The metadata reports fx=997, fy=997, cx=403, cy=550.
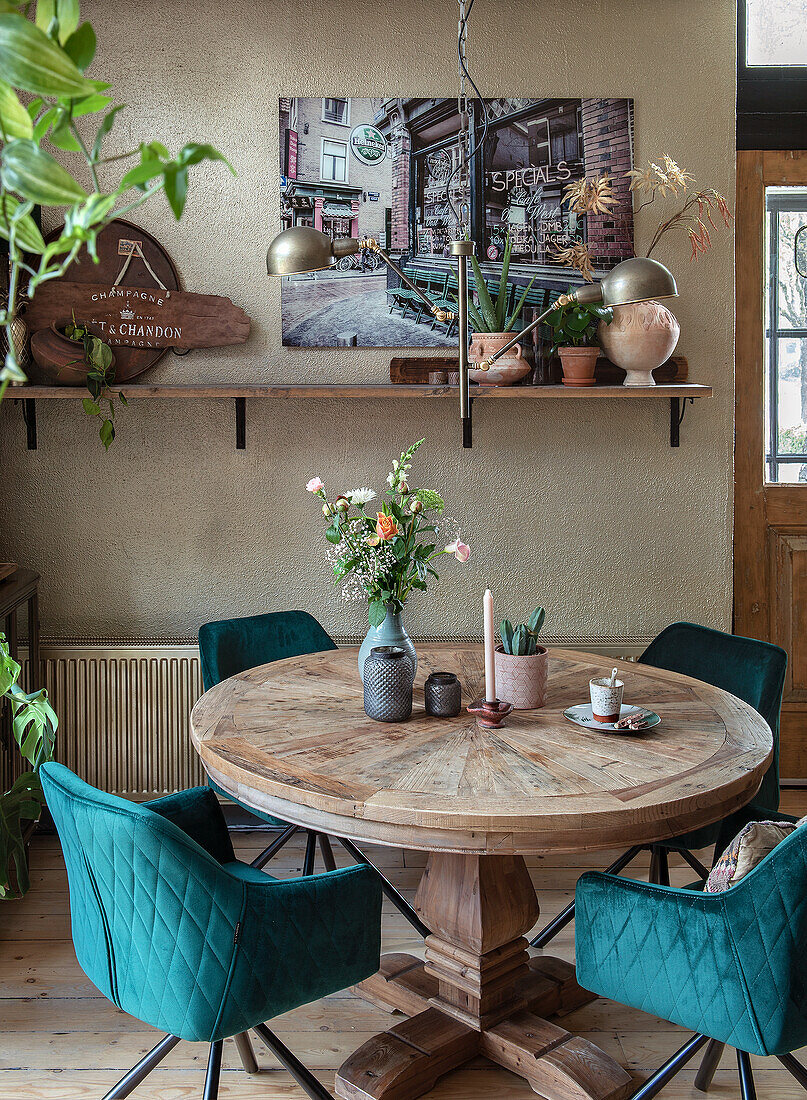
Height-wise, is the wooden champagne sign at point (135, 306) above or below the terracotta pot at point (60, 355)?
above

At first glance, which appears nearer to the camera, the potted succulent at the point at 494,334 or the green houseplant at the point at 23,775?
the green houseplant at the point at 23,775

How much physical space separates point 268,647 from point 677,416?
1.57 meters

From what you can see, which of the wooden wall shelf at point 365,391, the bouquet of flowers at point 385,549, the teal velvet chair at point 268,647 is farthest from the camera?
the wooden wall shelf at point 365,391

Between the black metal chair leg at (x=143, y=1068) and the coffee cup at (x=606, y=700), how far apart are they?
1033mm

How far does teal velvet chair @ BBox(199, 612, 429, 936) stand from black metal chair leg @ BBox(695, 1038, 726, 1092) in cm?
81

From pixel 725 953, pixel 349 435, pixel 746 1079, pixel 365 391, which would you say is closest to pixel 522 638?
pixel 725 953

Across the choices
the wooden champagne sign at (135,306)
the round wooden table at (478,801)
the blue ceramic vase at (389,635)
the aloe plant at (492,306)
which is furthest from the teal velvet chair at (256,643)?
the aloe plant at (492,306)

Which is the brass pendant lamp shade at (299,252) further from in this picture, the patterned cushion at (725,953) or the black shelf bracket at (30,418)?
the patterned cushion at (725,953)

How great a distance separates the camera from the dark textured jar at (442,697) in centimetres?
224

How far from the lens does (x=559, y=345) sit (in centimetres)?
327

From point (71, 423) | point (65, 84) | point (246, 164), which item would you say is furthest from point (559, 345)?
point (65, 84)

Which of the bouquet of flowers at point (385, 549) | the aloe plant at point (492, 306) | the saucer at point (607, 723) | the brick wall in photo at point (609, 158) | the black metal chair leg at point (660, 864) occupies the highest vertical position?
the brick wall in photo at point (609, 158)

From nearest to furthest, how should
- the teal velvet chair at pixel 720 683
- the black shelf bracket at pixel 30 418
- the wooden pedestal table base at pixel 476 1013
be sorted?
the wooden pedestal table base at pixel 476 1013 → the teal velvet chair at pixel 720 683 → the black shelf bracket at pixel 30 418

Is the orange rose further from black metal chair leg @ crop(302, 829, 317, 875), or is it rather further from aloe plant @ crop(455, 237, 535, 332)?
aloe plant @ crop(455, 237, 535, 332)
